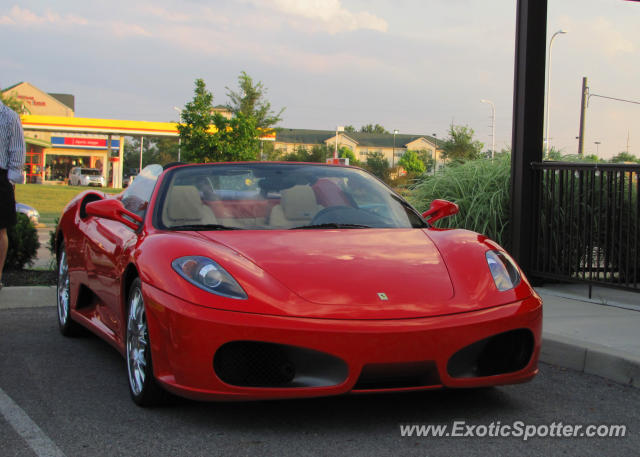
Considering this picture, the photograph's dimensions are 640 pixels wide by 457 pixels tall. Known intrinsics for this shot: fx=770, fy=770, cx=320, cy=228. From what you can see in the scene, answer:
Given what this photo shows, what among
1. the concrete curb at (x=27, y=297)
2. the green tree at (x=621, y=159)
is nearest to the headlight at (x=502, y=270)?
the concrete curb at (x=27, y=297)

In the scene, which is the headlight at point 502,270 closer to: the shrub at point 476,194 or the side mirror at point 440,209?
the side mirror at point 440,209

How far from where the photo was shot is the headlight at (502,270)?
362 centimetres

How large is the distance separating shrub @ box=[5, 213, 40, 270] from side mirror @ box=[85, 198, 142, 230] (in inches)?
159

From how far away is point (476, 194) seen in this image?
8453 millimetres

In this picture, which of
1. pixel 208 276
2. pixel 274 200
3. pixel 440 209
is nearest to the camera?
pixel 208 276

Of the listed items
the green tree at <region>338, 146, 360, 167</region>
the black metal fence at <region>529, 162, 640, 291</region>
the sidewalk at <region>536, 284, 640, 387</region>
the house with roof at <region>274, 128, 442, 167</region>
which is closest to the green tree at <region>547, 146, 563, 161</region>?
the black metal fence at <region>529, 162, 640, 291</region>

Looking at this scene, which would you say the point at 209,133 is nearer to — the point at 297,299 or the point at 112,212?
the point at 112,212

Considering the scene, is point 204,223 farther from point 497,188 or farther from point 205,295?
point 497,188

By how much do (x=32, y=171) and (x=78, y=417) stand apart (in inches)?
2862

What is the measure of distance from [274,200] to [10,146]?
10.7ft

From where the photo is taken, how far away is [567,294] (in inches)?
278

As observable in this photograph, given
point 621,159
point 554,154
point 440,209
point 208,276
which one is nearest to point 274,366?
point 208,276

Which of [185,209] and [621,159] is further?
[621,159]

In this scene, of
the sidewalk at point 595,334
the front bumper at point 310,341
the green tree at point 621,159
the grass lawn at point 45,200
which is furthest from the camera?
the grass lawn at point 45,200
